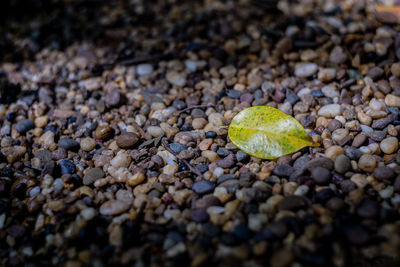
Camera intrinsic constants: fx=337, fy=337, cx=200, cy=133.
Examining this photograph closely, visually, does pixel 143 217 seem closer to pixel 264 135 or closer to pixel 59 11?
pixel 264 135

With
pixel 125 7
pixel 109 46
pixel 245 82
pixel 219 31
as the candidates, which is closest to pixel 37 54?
pixel 109 46

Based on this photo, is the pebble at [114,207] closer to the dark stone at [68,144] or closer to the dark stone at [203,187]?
the dark stone at [203,187]

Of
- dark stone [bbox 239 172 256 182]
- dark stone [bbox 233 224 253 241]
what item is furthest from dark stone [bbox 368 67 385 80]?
dark stone [bbox 233 224 253 241]

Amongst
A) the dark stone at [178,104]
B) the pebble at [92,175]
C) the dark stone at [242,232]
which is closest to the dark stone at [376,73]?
the dark stone at [178,104]

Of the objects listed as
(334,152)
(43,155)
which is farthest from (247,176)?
(43,155)

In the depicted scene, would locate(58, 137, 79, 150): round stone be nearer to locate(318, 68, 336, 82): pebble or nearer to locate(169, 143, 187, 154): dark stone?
locate(169, 143, 187, 154): dark stone

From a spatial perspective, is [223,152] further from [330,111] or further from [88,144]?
[88,144]
